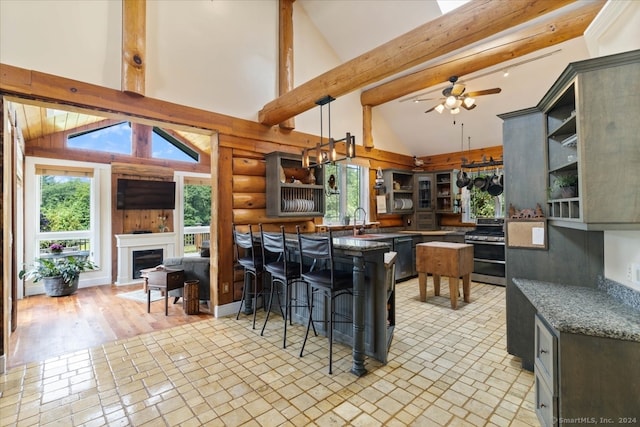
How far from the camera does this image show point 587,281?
7.10ft

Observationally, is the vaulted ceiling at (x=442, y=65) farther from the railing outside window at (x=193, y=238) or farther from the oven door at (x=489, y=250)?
the railing outside window at (x=193, y=238)

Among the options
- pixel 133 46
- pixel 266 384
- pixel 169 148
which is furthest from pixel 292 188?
pixel 169 148

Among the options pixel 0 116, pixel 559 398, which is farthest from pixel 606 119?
pixel 0 116

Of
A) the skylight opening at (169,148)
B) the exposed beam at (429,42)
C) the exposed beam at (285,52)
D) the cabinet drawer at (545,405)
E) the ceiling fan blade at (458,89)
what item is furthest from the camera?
the skylight opening at (169,148)

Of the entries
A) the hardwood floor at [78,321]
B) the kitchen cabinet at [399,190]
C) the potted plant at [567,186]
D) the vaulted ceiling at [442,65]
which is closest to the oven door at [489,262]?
the kitchen cabinet at [399,190]

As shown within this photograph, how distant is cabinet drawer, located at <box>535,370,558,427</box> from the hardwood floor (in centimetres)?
353

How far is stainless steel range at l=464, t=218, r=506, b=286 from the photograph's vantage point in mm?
5305

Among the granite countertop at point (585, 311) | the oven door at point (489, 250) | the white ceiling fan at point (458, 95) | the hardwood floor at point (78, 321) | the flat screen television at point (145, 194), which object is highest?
the white ceiling fan at point (458, 95)

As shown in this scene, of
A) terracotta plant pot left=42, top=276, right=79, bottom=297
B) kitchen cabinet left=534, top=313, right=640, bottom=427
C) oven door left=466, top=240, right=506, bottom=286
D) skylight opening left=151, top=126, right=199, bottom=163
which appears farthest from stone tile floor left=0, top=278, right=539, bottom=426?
skylight opening left=151, top=126, right=199, bottom=163

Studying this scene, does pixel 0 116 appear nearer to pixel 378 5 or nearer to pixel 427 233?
pixel 378 5

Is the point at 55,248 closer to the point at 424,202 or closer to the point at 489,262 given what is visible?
the point at 424,202

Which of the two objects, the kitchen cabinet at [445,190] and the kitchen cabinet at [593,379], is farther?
the kitchen cabinet at [445,190]

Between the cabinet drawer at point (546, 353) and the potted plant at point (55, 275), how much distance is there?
21.0 ft

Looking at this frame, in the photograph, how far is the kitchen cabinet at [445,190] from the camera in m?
6.45
